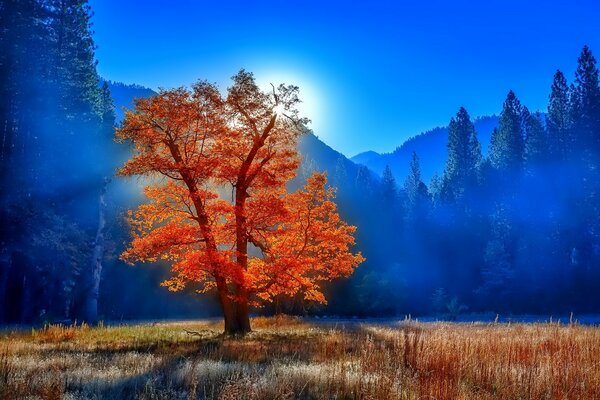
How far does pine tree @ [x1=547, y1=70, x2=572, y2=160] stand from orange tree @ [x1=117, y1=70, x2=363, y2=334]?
42.4 m

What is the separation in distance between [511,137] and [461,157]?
22.9ft

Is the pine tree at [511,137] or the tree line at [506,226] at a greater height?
the pine tree at [511,137]

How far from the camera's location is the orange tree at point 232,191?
16.6 m

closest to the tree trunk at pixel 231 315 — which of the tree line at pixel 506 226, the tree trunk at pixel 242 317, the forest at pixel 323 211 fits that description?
the tree trunk at pixel 242 317

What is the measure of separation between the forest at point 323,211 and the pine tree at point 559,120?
0.47 feet

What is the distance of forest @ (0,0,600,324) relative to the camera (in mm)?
29672

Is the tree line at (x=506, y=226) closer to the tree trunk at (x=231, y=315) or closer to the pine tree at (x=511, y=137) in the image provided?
the pine tree at (x=511, y=137)

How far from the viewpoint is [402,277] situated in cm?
5103

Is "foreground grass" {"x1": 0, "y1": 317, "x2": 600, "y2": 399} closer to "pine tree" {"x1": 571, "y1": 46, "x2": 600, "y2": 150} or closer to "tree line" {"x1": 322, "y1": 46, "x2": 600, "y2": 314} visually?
"tree line" {"x1": 322, "y1": 46, "x2": 600, "y2": 314}

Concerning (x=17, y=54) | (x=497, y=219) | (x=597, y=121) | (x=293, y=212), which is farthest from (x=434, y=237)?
(x=17, y=54)

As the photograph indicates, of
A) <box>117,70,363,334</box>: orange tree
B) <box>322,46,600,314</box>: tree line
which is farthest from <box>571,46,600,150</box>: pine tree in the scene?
<box>117,70,363,334</box>: orange tree

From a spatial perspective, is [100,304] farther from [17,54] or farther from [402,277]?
[402,277]

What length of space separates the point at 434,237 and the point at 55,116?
4394 cm

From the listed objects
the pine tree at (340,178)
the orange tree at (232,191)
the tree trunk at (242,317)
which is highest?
the pine tree at (340,178)
